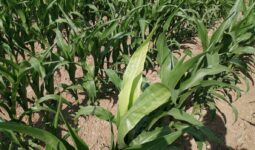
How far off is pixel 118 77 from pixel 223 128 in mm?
890

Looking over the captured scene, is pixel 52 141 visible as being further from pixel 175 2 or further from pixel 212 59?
pixel 175 2

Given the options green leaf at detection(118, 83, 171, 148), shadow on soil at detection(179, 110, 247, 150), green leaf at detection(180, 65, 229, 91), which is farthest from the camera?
shadow on soil at detection(179, 110, 247, 150)

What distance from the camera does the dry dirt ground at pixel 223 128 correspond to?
2.22 m

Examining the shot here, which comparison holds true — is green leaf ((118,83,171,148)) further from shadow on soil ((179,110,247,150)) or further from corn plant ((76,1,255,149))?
shadow on soil ((179,110,247,150))

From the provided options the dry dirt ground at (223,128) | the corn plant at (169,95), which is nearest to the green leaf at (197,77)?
the corn plant at (169,95)

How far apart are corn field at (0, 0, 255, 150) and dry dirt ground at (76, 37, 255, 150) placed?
0.08m

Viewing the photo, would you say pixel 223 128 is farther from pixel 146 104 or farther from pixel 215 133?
pixel 146 104

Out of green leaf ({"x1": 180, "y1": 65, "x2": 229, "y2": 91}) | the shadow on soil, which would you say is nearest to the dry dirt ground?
the shadow on soil

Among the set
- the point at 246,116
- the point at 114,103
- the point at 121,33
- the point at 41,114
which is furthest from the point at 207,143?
the point at 41,114

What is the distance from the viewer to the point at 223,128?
2426 millimetres

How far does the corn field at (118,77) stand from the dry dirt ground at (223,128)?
3.0 inches

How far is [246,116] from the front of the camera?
2596 millimetres

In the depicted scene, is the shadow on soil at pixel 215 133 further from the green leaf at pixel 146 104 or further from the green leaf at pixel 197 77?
the green leaf at pixel 146 104

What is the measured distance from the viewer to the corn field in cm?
141
